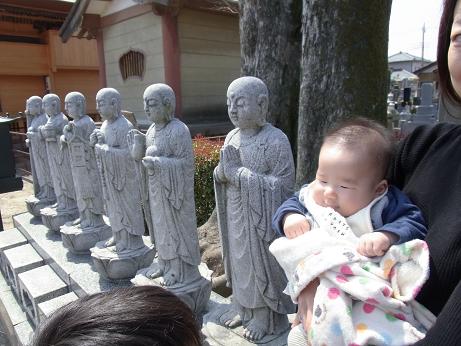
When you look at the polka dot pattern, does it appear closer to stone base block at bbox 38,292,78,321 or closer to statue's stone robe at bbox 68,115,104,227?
stone base block at bbox 38,292,78,321

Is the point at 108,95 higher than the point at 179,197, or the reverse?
the point at 108,95

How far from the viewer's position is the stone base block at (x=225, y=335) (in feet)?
9.16

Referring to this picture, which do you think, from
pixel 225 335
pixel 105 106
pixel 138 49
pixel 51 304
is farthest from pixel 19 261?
pixel 138 49

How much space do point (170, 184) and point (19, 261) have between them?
133 inches

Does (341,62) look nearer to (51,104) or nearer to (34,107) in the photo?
(51,104)

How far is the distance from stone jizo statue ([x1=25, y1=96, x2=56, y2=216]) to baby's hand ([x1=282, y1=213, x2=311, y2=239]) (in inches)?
220

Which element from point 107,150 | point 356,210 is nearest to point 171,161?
point 107,150

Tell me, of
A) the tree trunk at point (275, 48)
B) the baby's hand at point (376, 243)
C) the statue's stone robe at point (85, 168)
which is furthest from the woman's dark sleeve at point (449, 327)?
the statue's stone robe at point (85, 168)

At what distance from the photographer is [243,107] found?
2.53m

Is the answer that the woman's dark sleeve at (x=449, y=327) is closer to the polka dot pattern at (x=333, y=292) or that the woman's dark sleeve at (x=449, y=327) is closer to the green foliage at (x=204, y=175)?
the polka dot pattern at (x=333, y=292)

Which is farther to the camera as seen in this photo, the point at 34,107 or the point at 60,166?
the point at 34,107

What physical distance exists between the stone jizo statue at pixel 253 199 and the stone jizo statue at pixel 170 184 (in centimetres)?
51

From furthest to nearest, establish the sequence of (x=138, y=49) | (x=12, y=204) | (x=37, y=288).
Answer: (x=12, y=204) → (x=138, y=49) → (x=37, y=288)

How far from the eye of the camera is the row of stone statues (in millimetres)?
2566
